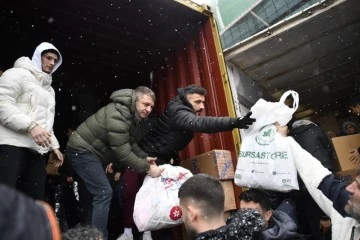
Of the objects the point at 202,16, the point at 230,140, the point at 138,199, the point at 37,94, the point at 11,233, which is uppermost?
the point at 202,16

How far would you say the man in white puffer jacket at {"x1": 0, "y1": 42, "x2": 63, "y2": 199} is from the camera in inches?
91.1

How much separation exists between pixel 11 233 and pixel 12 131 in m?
2.14

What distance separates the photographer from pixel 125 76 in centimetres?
529

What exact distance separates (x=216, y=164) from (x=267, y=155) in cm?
63

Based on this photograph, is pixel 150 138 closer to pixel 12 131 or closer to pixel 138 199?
pixel 138 199

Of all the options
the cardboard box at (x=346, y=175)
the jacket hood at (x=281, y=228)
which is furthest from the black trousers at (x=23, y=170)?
the cardboard box at (x=346, y=175)

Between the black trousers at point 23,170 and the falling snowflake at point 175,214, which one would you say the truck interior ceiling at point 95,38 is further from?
the falling snowflake at point 175,214

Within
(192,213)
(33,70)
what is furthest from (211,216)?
(33,70)

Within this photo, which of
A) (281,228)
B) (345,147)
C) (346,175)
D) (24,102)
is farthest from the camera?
(345,147)

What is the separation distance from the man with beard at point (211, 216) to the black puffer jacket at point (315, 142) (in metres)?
1.86

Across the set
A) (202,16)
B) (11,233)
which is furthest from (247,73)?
(11,233)

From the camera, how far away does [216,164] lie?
301 centimetres

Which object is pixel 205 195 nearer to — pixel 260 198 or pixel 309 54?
pixel 260 198

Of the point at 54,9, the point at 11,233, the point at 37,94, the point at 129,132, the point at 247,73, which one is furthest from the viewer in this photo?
the point at 247,73
